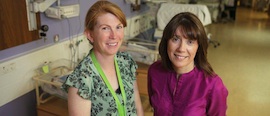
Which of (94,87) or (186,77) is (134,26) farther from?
(94,87)

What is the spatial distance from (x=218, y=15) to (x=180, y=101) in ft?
27.0

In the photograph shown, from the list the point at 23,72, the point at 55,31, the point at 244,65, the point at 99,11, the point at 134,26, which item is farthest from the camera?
the point at 244,65

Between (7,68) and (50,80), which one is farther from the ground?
(7,68)

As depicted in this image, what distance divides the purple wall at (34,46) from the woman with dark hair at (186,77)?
1.17 m

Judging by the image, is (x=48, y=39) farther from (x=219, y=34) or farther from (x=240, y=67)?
(x=219, y=34)

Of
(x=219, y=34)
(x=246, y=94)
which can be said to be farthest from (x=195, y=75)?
(x=219, y=34)

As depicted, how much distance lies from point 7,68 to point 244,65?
3909mm

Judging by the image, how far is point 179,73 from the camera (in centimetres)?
136

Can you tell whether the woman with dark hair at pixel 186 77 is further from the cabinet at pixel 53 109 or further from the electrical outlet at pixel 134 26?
the electrical outlet at pixel 134 26

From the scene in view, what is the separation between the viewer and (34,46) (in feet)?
7.06

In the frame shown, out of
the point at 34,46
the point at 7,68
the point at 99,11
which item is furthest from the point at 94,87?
the point at 34,46

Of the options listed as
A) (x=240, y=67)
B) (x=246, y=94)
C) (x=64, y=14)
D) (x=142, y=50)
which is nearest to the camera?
(x=64, y=14)

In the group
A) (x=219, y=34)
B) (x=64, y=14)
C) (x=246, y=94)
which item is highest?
(x=64, y=14)

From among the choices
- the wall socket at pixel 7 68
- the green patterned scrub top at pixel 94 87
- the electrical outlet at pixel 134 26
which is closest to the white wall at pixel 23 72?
the wall socket at pixel 7 68
